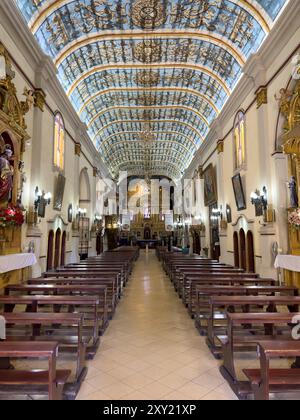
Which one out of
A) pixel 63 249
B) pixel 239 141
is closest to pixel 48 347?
pixel 63 249

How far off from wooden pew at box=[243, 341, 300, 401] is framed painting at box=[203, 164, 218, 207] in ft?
38.1

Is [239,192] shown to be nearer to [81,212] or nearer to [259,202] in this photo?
[259,202]

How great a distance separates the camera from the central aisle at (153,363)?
9.11ft

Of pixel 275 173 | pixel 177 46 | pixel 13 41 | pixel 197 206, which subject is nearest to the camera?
pixel 13 41

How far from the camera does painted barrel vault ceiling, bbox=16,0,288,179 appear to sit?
845 centimetres

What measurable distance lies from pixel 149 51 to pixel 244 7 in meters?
3.93

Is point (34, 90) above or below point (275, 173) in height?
above

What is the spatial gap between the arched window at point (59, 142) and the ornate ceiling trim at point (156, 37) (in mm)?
1959

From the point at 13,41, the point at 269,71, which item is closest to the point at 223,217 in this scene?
the point at 269,71

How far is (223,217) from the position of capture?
12383mm

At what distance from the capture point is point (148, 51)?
35.9ft

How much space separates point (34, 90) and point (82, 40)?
2.98 m

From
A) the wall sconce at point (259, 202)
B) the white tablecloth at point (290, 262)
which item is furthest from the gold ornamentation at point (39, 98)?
the white tablecloth at point (290, 262)
